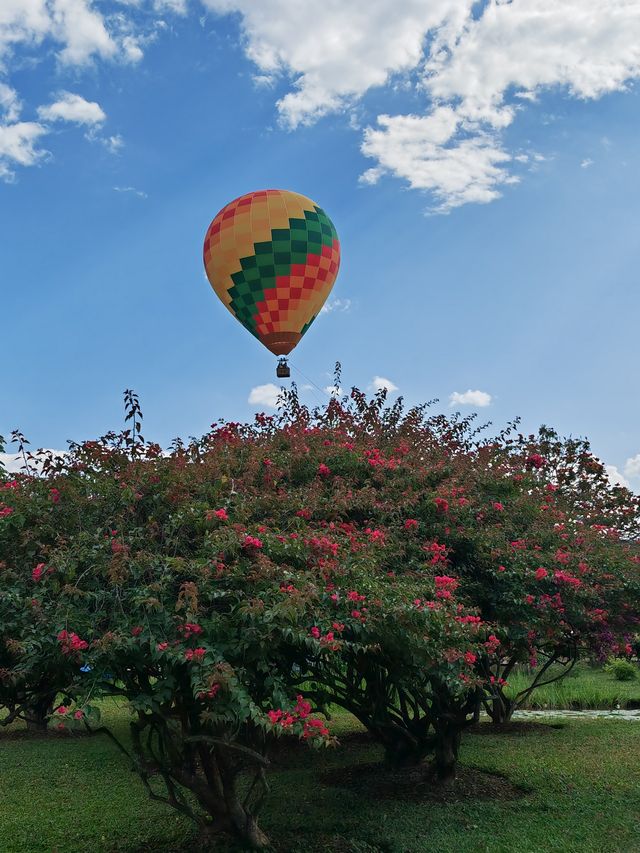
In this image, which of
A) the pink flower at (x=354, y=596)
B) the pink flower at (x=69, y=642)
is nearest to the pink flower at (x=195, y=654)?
the pink flower at (x=69, y=642)

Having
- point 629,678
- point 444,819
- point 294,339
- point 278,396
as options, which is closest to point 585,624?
point 444,819

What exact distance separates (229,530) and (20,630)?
1631mm

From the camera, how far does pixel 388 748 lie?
11.0 metres

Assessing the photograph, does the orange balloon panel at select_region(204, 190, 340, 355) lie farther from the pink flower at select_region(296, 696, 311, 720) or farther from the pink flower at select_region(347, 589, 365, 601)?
the pink flower at select_region(296, 696, 311, 720)

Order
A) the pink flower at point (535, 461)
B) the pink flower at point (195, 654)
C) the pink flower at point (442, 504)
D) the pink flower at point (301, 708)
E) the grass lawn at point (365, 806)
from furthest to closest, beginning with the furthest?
the pink flower at point (535, 461) < the pink flower at point (442, 504) < the grass lawn at point (365, 806) < the pink flower at point (301, 708) < the pink flower at point (195, 654)

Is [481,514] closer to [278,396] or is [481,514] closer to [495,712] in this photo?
[278,396]

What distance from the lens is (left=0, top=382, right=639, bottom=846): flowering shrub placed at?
5.14m

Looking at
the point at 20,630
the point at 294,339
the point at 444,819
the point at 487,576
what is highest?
the point at 294,339

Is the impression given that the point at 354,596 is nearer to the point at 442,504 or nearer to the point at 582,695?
the point at 442,504

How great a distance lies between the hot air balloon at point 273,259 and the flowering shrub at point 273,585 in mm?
6871

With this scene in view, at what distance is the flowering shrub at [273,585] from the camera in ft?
16.9

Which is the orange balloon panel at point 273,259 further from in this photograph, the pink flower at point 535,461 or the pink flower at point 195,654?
the pink flower at point 195,654

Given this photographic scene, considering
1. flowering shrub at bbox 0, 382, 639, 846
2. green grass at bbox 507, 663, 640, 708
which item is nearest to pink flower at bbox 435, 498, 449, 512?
flowering shrub at bbox 0, 382, 639, 846

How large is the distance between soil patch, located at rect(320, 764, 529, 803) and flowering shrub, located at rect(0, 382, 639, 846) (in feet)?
0.89
